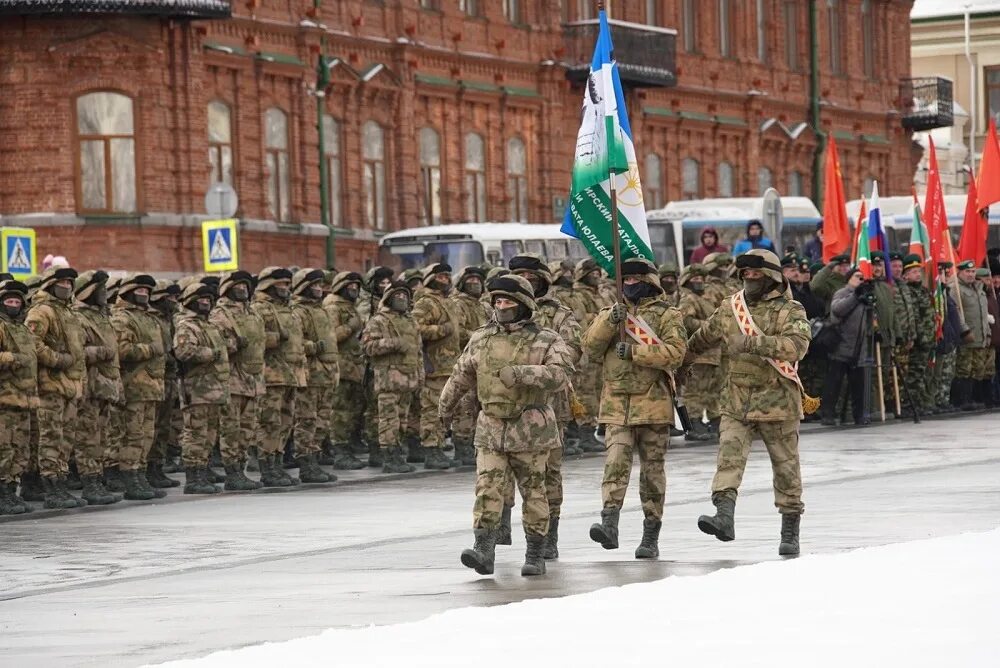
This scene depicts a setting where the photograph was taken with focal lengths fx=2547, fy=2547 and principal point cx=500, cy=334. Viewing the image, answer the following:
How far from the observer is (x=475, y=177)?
4800 cm

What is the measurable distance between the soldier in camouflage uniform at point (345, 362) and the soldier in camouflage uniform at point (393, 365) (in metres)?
0.75

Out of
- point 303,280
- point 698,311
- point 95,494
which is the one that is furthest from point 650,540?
point 698,311

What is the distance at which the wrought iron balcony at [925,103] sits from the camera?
6469 centimetres

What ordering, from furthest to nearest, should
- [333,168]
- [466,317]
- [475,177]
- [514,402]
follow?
[475,177], [333,168], [466,317], [514,402]

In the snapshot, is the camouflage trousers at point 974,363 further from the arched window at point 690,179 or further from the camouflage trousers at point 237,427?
the arched window at point 690,179

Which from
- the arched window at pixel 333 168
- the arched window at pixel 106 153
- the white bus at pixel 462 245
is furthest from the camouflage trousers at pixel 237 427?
the arched window at pixel 333 168

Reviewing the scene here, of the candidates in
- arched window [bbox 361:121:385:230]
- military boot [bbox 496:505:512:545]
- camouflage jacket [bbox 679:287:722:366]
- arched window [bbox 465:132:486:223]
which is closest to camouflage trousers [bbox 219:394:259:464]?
camouflage jacket [bbox 679:287:722:366]

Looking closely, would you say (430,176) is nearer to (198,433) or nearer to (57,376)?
(198,433)

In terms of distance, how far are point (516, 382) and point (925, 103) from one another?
52424mm

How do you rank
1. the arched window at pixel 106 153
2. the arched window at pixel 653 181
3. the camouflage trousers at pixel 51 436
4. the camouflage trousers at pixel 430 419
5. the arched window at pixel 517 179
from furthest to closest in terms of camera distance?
the arched window at pixel 653 181 → the arched window at pixel 517 179 → the arched window at pixel 106 153 → the camouflage trousers at pixel 430 419 → the camouflage trousers at pixel 51 436

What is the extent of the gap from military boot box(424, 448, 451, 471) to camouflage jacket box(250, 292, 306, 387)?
1806mm

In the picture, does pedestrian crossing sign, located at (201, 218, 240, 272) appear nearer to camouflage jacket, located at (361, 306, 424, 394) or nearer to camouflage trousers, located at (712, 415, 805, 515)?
camouflage jacket, located at (361, 306, 424, 394)

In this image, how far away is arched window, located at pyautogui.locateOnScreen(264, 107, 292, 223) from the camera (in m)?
42.4

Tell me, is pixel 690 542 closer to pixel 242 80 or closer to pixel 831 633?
pixel 831 633
